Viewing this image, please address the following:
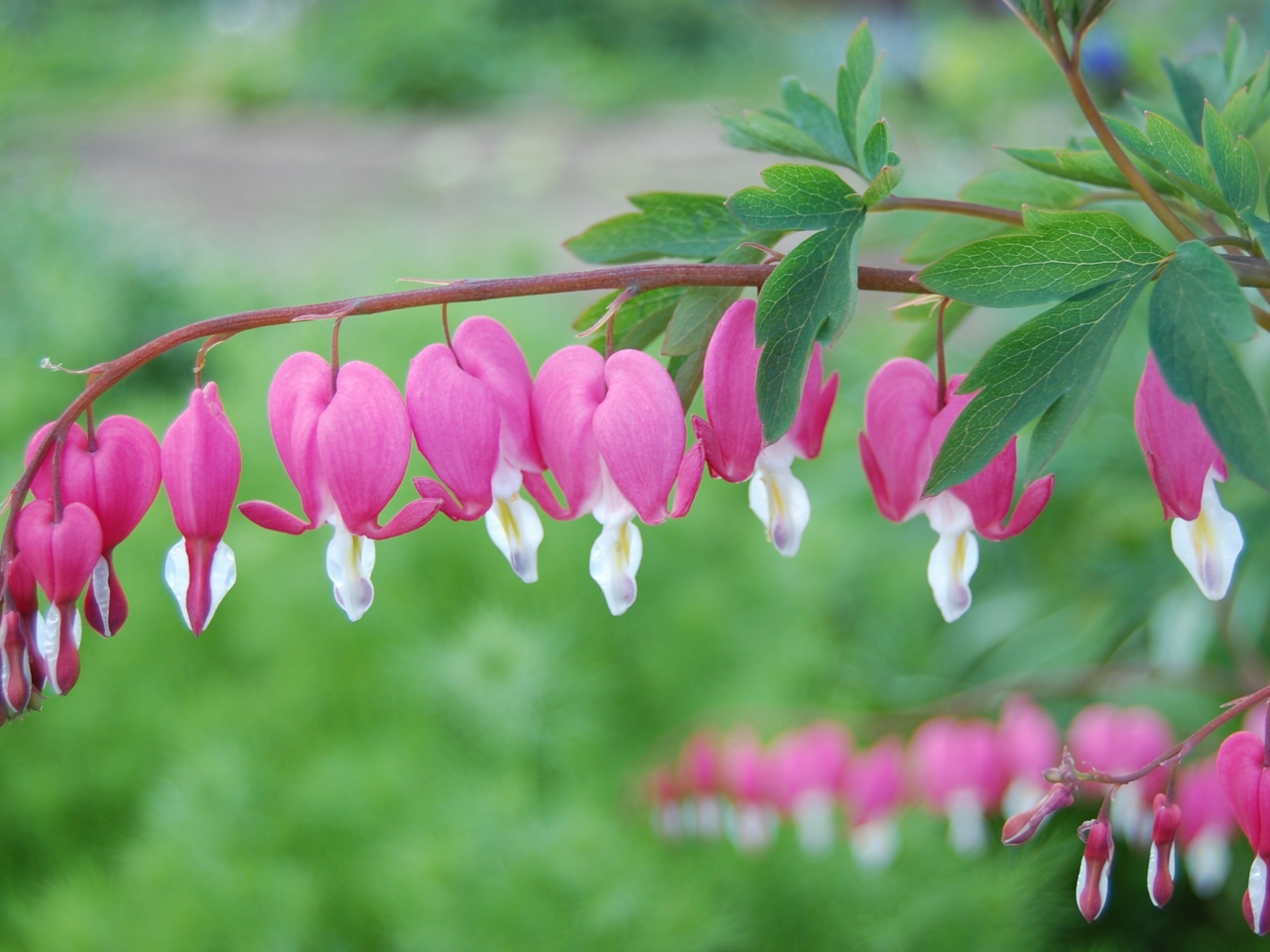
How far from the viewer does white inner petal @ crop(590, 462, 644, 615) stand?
23.2 inches

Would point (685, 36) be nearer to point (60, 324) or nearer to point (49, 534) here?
point (60, 324)

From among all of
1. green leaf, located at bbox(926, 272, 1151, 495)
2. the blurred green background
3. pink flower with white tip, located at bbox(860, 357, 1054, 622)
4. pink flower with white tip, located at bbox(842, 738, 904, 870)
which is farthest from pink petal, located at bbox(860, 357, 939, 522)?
pink flower with white tip, located at bbox(842, 738, 904, 870)

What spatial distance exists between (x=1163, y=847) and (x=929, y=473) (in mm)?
223

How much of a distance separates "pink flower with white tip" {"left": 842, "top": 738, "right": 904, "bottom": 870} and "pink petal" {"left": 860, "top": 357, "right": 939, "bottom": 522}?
0.98 meters

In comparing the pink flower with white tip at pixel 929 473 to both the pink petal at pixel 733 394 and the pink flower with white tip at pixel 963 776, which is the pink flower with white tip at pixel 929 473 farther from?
the pink flower with white tip at pixel 963 776

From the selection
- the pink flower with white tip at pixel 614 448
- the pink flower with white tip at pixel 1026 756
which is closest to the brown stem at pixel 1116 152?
the pink flower with white tip at pixel 614 448

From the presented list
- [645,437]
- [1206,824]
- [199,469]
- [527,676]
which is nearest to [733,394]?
[645,437]

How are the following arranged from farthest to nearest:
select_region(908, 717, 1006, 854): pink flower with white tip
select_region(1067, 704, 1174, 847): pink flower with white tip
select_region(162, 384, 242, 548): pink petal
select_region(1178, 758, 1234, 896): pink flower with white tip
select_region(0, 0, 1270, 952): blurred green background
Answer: select_region(0, 0, 1270, 952): blurred green background < select_region(908, 717, 1006, 854): pink flower with white tip < select_region(1067, 704, 1174, 847): pink flower with white tip < select_region(1178, 758, 1234, 896): pink flower with white tip < select_region(162, 384, 242, 548): pink petal

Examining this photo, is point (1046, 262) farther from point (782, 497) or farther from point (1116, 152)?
point (782, 497)

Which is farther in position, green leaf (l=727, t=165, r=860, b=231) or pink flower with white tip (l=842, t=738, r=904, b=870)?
pink flower with white tip (l=842, t=738, r=904, b=870)

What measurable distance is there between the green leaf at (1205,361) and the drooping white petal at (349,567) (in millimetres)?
387

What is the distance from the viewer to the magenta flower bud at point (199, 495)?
0.54 meters

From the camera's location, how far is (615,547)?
59cm

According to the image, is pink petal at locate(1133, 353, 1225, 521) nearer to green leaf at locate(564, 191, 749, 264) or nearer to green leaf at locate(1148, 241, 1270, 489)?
green leaf at locate(1148, 241, 1270, 489)
